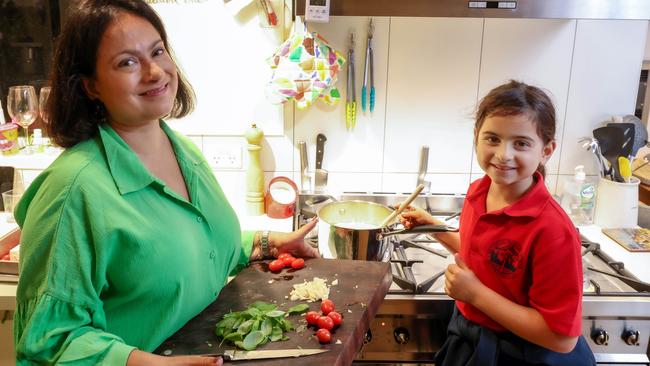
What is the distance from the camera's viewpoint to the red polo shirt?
97 cm

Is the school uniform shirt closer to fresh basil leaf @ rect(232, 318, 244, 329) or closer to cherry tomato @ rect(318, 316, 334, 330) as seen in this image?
fresh basil leaf @ rect(232, 318, 244, 329)

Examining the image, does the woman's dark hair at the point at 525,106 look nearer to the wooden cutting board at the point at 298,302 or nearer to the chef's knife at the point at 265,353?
the wooden cutting board at the point at 298,302

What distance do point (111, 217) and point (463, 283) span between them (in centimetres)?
67

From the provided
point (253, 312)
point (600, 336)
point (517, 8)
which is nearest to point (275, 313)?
point (253, 312)

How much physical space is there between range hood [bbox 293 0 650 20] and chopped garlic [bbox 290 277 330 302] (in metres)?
0.69

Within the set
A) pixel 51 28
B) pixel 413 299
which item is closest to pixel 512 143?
pixel 413 299

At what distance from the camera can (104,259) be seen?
2.67 ft

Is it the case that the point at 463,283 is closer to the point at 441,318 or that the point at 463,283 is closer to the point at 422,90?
the point at 441,318

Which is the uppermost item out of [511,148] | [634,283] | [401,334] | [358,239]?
[511,148]

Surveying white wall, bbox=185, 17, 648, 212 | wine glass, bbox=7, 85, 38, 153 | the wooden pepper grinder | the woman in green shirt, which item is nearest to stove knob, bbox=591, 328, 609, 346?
white wall, bbox=185, 17, 648, 212

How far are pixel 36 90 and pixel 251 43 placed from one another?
793mm

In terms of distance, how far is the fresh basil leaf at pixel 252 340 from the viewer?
0.89 metres

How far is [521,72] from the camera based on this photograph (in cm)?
177

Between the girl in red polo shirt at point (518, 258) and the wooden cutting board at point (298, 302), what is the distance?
0.18 meters
